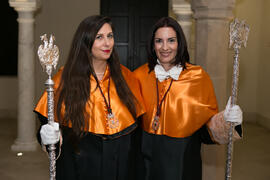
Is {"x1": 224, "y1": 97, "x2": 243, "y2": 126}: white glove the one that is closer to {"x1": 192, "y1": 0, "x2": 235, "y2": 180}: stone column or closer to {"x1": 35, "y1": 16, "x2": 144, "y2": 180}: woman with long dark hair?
{"x1": 35, "y1": 16, "x2": 144, "y2": 180}: woman with long dark hair

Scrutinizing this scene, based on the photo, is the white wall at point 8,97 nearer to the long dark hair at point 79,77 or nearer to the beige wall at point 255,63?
the beige wall at point 255,63

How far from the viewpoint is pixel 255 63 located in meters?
10.2

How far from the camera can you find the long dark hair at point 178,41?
9.73 ft

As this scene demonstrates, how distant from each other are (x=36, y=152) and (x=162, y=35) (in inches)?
192

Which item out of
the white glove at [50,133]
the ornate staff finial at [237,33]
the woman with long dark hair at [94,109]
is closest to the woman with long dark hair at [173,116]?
the woman with long dark hair at [94,109]

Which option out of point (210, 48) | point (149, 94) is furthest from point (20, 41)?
point (149, 94)

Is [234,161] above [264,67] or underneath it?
underneath

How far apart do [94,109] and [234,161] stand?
466 centimetres

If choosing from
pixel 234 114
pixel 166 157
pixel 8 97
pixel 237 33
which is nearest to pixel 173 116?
pixel 166 157

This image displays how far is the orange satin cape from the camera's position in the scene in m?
3.04

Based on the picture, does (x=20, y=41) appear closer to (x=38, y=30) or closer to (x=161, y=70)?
(x=38, y=30)

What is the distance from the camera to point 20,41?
23.2 ft

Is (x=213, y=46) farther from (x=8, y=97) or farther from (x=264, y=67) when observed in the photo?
(x=8, y=97)

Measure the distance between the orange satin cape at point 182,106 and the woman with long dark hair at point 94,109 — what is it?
0.17 metres
